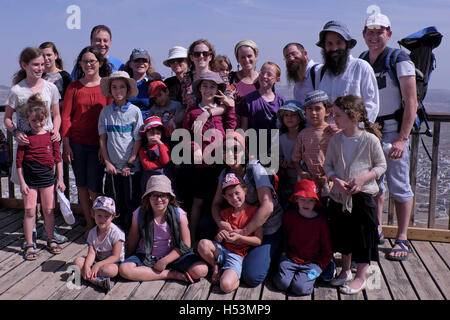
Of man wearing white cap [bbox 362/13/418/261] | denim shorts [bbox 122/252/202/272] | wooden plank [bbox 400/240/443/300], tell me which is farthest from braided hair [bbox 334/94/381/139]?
denim shorts [bbox 122/252/202/272]

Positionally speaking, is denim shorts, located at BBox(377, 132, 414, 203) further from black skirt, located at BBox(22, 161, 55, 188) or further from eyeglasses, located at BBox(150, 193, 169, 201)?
black skirt, located at BBox(22, 161, 55, 188)

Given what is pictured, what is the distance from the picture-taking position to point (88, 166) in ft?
14.1

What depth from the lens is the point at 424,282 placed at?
11.3 feet

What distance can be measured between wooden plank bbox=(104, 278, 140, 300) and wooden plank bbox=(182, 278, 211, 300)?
40 centimetres

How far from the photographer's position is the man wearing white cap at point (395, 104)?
3654 mm

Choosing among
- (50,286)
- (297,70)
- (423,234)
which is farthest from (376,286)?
(50,286)

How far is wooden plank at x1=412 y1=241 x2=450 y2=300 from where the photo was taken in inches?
134

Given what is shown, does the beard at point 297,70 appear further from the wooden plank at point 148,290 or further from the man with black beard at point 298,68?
the wooden plank at point 148,290

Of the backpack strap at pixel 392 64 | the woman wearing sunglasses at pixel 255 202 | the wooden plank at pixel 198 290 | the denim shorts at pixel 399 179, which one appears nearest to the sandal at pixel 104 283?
the wooden plank at pixel 198 290

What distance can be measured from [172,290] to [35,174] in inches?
66.9

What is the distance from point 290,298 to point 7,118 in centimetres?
301

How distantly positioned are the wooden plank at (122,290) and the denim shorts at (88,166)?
1.21 m

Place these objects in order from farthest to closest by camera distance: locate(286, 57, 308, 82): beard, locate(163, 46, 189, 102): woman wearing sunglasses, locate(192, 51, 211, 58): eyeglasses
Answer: locate(163, 46, 189, 102): woman wearing sunglasses, locate(192, 51, 211, 58): eyeglasses, locate(286, 57, 308, 82): beard

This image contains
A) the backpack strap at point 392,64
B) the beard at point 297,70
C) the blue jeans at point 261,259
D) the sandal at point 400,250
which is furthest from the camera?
the beard at point 297,70
